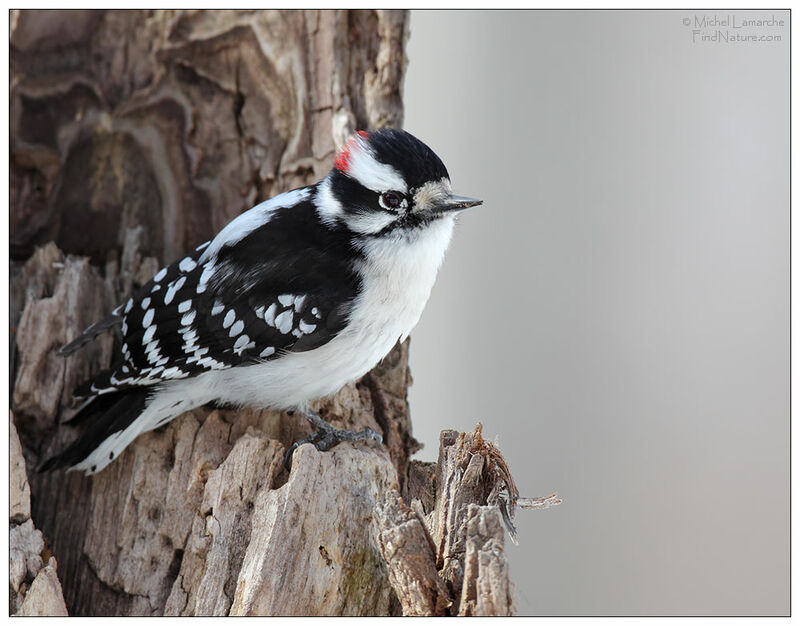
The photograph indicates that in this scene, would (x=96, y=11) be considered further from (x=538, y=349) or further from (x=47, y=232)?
(x=538, y=349)

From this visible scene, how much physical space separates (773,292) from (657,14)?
108 cm

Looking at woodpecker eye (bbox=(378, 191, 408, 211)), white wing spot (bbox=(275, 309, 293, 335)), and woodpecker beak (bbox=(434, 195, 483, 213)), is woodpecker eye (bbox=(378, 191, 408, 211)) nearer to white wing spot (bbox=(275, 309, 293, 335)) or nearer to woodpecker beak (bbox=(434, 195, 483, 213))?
woodpecker beak (bbox=(434, 195, 483, 213))

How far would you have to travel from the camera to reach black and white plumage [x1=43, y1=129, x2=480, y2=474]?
244 centimetres

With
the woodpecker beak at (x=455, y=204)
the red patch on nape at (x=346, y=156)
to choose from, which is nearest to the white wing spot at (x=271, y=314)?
the red patch on nape at (x=346, y=156)

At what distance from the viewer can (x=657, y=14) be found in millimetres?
2902

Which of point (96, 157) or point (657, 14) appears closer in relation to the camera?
point (657, 14)

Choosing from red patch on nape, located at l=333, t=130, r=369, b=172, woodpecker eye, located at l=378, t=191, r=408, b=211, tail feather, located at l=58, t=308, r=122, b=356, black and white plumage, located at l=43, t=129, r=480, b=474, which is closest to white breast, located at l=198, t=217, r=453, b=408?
black and white plumage, located at l=43, t=129, r=480, b=474

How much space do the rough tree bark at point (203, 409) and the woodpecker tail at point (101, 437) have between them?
2.7 inches

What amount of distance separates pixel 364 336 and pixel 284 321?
9.8 inches

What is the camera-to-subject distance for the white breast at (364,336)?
2.47 m

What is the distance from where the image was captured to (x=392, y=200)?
240 centimetres

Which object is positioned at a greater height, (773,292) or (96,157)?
(96,157)
